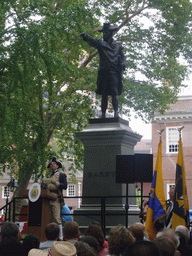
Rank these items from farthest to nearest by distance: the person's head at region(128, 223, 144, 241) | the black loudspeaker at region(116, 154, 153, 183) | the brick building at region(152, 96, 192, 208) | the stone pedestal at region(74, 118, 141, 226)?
1. the brick building at region(152, 96, 192, 208)
2. the stone pedestal at region(74, 118, 141, 226)
3. the black loudspeaker at region(116, 154, 153, 183)
4. the person's head at region(128, 223, 144, 241)

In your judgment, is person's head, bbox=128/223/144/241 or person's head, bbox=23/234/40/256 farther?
person's head, bbox=128/223/144/241

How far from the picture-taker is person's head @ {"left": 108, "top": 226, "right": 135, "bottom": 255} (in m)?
4.74

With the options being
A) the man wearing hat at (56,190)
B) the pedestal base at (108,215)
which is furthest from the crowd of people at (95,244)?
the pedestal base at (108,215)

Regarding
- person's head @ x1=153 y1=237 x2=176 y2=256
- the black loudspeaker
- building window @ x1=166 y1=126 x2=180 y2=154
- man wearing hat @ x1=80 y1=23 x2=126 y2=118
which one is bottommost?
person's head @ x1=153 y1=237 x2=176 y2=256

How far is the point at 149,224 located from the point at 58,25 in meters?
8.98

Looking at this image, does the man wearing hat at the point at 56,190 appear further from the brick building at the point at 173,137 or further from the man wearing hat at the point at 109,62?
the brick building at the point at 173,137

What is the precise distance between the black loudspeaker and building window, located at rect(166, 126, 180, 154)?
35099mm

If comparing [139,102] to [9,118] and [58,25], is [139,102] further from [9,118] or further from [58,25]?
[9,118]

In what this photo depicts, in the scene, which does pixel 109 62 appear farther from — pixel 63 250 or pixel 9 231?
pixel 63 250

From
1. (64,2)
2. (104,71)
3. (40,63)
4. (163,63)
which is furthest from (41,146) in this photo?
(163,63)

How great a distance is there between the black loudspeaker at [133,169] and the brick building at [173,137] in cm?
3377

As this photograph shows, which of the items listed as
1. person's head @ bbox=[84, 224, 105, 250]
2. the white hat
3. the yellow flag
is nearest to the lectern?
the yellow flag

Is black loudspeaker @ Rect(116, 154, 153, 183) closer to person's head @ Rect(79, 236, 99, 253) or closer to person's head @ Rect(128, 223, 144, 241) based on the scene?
person's head @ Rect(128, 223, 144, 241)

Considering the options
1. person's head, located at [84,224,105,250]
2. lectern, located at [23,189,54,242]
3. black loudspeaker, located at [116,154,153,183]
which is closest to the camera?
person's head, located at [84,224,105,250]
